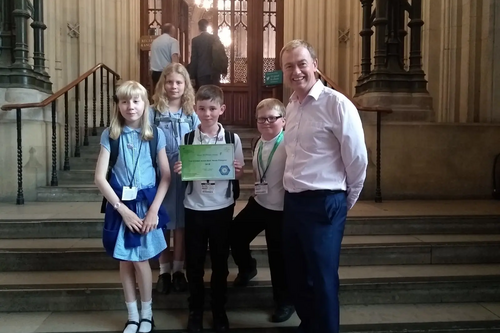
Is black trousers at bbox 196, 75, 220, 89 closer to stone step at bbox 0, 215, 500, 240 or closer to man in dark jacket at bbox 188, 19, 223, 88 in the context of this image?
man in dark jacket at bbox 188, 19, 223, 88

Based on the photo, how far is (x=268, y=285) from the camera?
3.32 meters

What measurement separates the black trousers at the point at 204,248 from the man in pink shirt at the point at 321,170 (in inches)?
21.6

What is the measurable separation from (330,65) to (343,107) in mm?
6542

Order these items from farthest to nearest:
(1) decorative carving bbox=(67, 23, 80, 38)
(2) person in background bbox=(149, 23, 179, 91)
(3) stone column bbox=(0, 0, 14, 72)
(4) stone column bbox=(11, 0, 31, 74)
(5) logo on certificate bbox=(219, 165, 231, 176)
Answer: (1) decorative carving bbox=(67, 23, 80, 38) < (2) person in background bbox=(149, 23, 179, 91) < (3) stone column bbox=(0, 0, 14, 72) < (4) stone column bbox=(11, 0, 31, 74) < (5) logo on certificate bbox=(219, 165, 231, 176)

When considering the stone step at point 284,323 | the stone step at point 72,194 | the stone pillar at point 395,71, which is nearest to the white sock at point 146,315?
the stone step at point 284,323

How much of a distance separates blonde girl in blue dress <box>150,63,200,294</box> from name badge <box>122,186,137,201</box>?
36cm

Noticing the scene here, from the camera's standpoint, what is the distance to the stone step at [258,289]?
321cm

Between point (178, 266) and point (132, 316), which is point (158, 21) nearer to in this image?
point (178, 266)

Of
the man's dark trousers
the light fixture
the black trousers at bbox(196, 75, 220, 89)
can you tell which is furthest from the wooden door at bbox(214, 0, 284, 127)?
the man's dark trousers

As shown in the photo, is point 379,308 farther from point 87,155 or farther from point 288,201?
point 87,155

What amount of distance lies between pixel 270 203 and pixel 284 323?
2.82ft

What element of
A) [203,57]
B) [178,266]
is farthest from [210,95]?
[203,57]

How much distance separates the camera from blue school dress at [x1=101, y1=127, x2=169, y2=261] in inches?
104

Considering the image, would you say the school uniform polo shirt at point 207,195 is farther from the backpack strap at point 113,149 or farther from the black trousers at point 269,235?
the backpack strap at point 113,149
